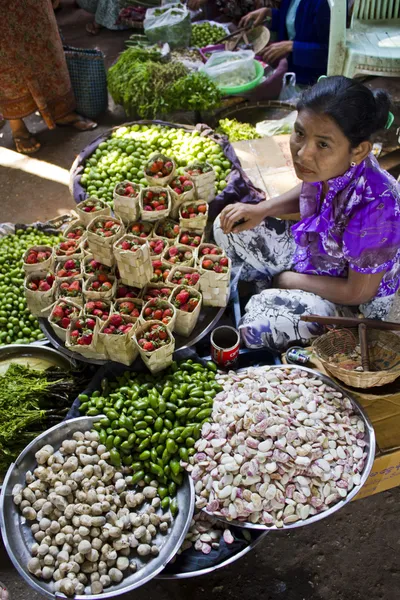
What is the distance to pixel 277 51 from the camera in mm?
4867

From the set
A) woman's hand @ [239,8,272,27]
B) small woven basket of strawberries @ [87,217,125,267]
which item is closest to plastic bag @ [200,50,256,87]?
woman's hand @ [239,8,272,27]

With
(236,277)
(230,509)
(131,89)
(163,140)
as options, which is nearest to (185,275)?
(236,277)

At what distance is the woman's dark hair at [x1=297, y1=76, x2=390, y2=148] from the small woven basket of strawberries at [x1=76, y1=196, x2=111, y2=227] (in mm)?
1248

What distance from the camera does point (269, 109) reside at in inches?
185

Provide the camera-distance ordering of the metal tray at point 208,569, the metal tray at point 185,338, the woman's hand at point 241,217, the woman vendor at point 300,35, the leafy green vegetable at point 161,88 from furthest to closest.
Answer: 1. the woman vendor at point 300,35
2. the leafy green vegetable at point 161,88
3. the woman's hand at point 241,217
4. the metal tray at point 185,338
5. the metal tray at point 208,569

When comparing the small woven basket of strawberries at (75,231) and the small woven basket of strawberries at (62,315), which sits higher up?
the small woven basket of strawberries at (75,231)

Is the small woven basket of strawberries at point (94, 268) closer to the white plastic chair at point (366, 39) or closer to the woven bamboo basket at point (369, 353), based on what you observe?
the woven bamboo basket at point (369, 353)

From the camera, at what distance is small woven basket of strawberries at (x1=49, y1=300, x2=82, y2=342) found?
7.69ft

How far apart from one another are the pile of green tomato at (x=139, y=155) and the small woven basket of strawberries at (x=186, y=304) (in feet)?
3.50

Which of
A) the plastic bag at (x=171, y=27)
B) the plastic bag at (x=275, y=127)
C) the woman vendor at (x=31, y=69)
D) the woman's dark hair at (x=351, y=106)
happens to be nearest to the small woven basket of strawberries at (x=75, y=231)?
the woman's dark hair at (x=351, y=106)

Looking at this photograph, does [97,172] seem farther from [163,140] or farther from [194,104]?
[194,104]

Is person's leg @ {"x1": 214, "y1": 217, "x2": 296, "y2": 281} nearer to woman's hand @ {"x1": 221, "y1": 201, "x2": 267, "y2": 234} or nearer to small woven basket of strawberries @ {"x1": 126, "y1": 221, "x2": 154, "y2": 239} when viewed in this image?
woman's hand @ {"x1": 221, "y1": 201, "x2": 267, "y2": 234}

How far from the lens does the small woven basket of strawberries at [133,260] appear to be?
2.29 m

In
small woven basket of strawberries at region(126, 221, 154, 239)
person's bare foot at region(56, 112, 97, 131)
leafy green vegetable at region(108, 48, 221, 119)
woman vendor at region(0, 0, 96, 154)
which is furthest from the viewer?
person's bare foot at region(56, 112, 97, 131)
